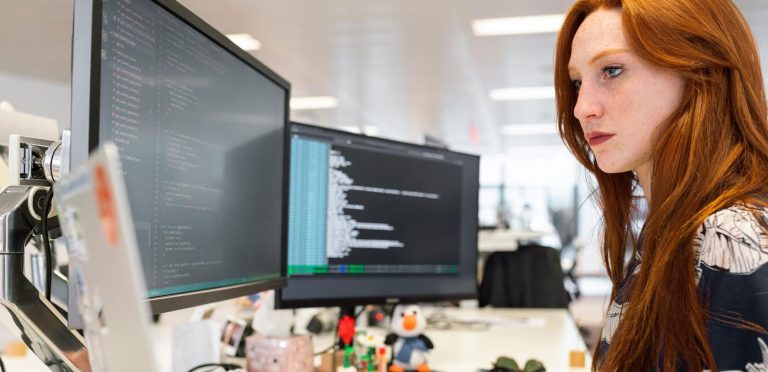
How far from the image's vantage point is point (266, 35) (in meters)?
5.44

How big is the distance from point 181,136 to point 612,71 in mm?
588

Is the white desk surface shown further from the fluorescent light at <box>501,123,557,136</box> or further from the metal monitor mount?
the fluorescent light at <box>501,123,557,136</box>

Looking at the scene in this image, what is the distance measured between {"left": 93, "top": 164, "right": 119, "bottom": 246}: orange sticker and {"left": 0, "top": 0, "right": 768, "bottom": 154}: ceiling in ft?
11.0

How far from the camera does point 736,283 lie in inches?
26.2

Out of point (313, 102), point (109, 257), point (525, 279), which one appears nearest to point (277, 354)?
point (109, 257)

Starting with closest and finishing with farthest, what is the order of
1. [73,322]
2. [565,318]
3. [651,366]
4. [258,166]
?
[73,322], [651,366], [258,166], [565,318]

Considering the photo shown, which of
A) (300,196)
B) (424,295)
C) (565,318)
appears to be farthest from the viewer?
(565,318)

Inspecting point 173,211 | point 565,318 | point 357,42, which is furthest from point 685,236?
point 357,42

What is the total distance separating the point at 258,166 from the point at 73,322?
1.74 feet

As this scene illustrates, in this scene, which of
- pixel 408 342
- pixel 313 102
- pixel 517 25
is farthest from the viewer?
pixel 313 102

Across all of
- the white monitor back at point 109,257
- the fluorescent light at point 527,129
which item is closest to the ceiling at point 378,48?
the fluorescent light at point 527,129

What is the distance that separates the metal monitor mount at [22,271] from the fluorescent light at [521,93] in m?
6.87

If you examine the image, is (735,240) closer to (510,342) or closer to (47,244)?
(47,244)

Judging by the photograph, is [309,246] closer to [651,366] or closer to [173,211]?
[173,211]
